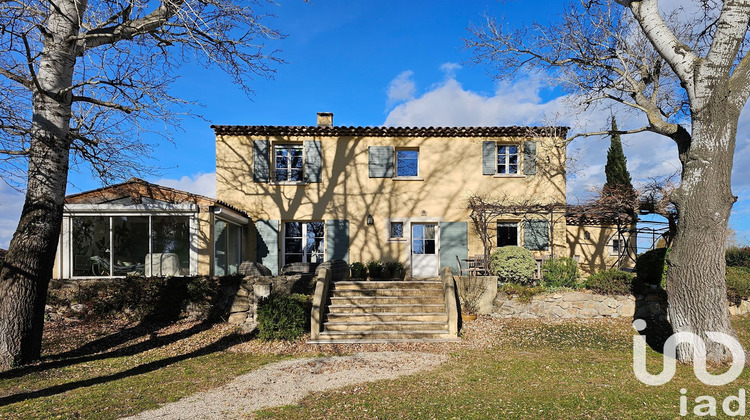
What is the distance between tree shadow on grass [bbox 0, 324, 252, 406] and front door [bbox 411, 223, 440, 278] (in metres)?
6.35

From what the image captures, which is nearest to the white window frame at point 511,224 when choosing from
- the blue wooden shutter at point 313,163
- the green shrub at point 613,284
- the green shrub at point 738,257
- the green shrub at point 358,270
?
the green shrub at point 613,284

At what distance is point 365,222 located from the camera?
535 inches

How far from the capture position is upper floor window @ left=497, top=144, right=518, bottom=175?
13820mm

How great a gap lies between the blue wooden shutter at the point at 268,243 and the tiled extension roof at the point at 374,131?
297cm

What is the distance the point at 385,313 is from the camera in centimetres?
911

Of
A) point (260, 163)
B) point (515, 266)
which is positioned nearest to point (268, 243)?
point (260, 163)

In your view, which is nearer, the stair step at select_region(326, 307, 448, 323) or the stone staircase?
the stone staircase

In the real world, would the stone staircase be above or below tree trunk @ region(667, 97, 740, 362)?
below

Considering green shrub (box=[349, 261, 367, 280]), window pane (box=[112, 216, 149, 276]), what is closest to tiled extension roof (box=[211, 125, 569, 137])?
window pane (box=[112, 216, 149, 276])

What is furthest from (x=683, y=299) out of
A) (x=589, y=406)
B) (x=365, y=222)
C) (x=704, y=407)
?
(x=365, y=222)

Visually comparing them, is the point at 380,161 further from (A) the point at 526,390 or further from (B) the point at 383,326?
(A) the point at 526,390

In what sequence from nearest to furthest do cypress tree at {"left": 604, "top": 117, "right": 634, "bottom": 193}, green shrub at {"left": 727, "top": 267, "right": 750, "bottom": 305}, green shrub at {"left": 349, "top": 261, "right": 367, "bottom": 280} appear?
green shrub at {"left": 727, "top": 267, "right": 750, "bottom": 305}, green shrub at {"left": 349, "top": 261, "right": 367, "bottom": 280}, cypress tree at {"left": 604, "top": 117, "right": 634, "bottom": 193}

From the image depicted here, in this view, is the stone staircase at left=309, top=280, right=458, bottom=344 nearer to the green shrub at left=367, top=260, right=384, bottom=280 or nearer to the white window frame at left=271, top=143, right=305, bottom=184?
the green shrub at left=367, top=260, right=384, bottom=280

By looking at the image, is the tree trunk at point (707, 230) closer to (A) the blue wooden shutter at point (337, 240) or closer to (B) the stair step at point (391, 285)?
(B) the stair step at point (391, 285)
